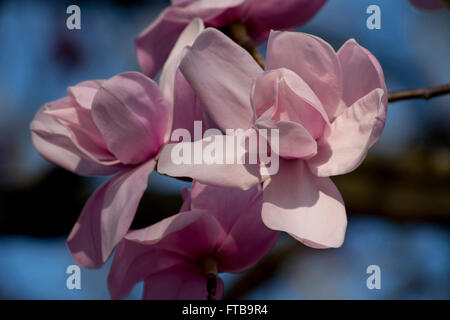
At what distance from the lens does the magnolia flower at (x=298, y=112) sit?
572 mm

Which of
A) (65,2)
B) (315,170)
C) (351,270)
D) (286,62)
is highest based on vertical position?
(65,2)

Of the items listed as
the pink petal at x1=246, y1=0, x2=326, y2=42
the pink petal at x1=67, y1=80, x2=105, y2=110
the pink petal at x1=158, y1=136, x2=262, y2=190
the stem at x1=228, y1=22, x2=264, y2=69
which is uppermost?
the pink petal at x1=246, y1=0, x2=326, y2=42

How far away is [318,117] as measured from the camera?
600mm

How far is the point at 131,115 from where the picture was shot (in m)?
0.67

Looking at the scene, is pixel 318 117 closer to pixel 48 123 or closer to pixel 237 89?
pixel 237 89

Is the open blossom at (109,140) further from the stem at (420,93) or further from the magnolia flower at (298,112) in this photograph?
the stem at (420,93)

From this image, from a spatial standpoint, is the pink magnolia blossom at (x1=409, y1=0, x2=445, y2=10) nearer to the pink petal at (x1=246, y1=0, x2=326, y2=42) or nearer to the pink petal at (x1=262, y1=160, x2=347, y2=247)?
the pink petal at (x1=246, y1=0, x2=326, y2=42)

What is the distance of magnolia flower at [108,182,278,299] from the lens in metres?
0.69

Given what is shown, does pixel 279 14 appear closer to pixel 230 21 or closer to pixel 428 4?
pixel 230 21

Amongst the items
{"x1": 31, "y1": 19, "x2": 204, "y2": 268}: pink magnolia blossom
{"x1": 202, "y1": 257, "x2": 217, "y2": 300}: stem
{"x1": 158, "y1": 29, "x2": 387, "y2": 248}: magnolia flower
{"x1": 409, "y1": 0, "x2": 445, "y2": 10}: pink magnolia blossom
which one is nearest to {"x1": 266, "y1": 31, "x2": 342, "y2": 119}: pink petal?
{"x1": 158, "y1": 29, "x2": 387, "y2": 248}: magnolia flower

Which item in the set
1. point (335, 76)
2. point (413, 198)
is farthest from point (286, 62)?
point (413, 198)

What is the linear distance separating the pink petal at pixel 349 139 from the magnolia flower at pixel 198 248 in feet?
0.37

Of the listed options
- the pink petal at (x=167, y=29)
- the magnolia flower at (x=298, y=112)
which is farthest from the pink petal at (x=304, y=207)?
the pink petal at (x=167, y=29)

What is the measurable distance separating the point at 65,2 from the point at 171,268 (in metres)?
1.41
